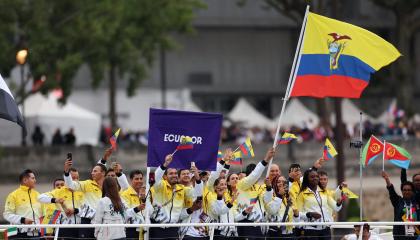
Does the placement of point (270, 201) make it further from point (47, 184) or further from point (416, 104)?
point (416, 104)

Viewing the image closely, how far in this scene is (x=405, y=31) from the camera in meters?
58.8

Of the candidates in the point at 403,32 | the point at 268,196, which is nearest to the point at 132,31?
the point at 403,32

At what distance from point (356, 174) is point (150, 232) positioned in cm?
2741

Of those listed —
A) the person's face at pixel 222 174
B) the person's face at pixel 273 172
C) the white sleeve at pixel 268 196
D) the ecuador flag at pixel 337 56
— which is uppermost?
the ecuador flag at pixel 337 56

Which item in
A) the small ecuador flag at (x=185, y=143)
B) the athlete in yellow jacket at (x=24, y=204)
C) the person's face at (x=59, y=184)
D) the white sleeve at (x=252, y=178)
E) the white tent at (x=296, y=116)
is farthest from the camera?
the white tent at (x=296, y=116)

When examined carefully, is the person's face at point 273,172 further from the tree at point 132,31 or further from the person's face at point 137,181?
the tree at point 132,31

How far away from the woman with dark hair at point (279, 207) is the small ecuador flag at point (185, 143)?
1145 millimetres

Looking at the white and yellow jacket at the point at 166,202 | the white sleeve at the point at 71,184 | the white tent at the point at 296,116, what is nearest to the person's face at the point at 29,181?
the white sleeve at the point at 71,184

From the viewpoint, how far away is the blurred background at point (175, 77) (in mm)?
43406

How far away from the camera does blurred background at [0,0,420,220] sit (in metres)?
43.4

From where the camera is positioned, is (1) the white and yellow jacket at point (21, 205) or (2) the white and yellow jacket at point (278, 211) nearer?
(2) the white and yellow jacket at point (278, 211)

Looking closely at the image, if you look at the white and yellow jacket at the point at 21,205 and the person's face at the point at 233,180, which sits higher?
the person's face at the point at 233,180

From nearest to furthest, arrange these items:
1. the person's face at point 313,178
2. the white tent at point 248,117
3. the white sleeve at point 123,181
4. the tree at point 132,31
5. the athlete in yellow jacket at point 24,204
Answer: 1. the white sleeve at point 123,181
2. the person's face at point 313,178
3. the athlete in yellow jacket at point 24,204
4. the tree at point 132,31
5. the white tent at point 248,117

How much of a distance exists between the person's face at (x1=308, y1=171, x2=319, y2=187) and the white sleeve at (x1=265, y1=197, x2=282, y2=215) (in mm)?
821
